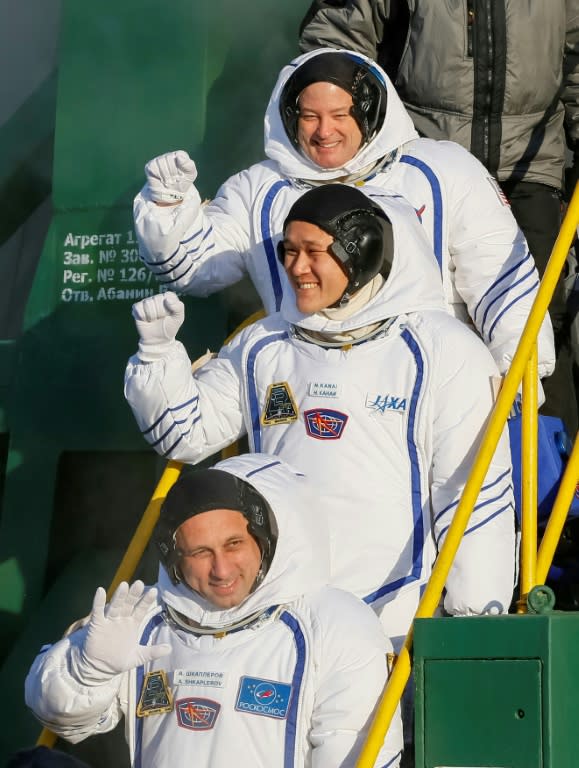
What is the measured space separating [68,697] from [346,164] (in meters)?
1.62

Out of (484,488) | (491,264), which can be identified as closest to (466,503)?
(484,488)

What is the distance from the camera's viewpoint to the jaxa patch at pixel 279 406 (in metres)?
3.53

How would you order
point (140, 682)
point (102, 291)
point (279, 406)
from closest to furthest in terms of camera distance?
1. point (140, 682)
2. point (279, 406)
3. point (102, 291)

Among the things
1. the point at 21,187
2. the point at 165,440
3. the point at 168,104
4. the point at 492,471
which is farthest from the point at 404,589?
the point at 21,187

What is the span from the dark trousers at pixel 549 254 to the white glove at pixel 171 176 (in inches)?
42.4

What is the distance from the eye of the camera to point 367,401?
3453 millimetres

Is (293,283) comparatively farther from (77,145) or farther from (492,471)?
(77,145)

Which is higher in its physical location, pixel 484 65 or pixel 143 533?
pixel 484 65

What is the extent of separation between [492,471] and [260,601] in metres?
0.62

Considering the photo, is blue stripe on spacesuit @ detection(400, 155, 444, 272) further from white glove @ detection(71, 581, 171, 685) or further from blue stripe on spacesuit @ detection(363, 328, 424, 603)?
white glove @ detection(71, 581, 171, 685)

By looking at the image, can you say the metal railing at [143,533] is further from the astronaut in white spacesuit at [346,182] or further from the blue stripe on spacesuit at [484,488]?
the blue stripe on spacesuit at [484,488]

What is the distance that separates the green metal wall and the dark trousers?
889 millimetres

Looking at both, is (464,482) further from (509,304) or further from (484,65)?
(484,65)

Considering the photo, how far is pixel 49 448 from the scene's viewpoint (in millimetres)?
4789
